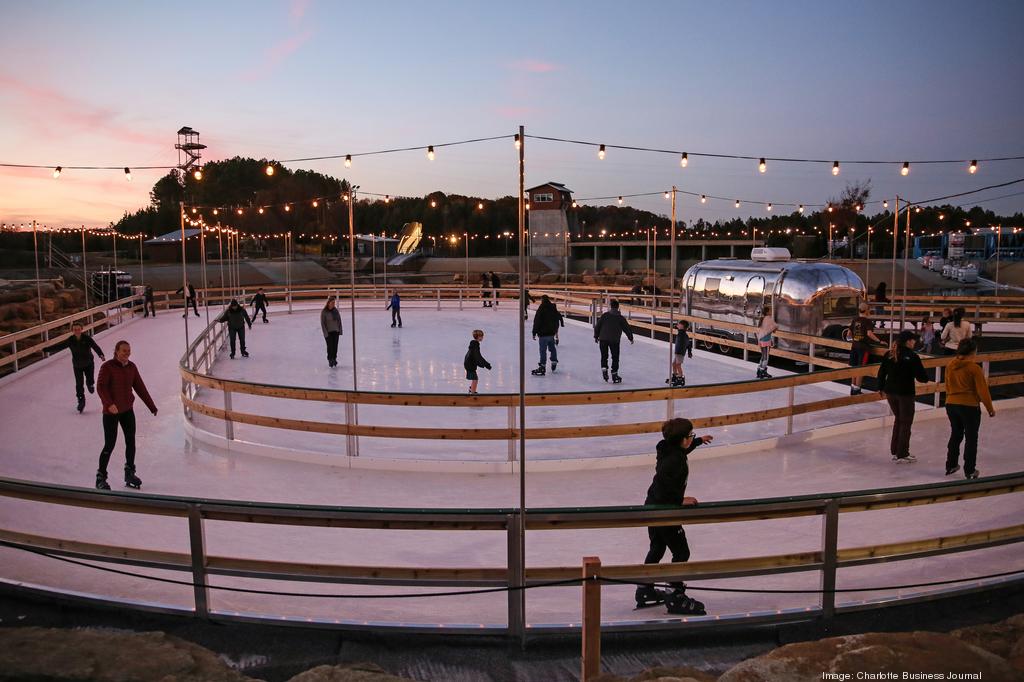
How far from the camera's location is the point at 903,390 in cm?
812

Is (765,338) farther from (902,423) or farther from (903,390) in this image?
(902,423)

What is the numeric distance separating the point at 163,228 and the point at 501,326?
215 feet

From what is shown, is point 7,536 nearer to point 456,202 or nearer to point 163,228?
point 163,228

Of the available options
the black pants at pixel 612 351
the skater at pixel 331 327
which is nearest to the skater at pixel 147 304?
the skater at pixel 331 327

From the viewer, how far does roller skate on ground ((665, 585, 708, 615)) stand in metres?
4.20

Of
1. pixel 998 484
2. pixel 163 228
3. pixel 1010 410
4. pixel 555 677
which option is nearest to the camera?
pixel 555 677

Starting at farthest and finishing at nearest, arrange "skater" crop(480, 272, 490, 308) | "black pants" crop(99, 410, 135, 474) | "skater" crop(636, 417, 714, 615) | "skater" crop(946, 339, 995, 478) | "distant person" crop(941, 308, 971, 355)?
"skater" crop(480, 272, 490, 308) → "distant person" crop(941, 308, 971, 355) → "black pants" crop(99, 410, 135, 474) → "skater" crop(946, 339, 995, 478) → "skater" crop(636, 417, 714, 615)

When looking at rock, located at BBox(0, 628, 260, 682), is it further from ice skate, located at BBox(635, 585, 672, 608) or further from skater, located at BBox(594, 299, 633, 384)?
skater, located at BBox(594, 299, 633, 384)

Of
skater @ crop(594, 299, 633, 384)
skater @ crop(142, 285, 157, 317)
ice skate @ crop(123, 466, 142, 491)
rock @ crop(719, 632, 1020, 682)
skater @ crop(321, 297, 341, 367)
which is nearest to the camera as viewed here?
rock @ crop(719, 632, 1020, 682)

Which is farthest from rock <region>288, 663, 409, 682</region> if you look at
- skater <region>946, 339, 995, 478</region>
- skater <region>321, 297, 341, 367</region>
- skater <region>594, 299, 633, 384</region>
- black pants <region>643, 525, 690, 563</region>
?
skater <region>321, 297, 341, 367</region>

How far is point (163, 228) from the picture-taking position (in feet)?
255

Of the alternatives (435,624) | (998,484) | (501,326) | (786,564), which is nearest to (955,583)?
(998,484)

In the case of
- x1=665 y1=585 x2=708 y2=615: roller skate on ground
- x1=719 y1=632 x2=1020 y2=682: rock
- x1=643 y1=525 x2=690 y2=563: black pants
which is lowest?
x1=665 y1=585 x2=708 y2=615: roller skate on ground

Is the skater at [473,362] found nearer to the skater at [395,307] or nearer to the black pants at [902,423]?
the black pants at [902,423]
